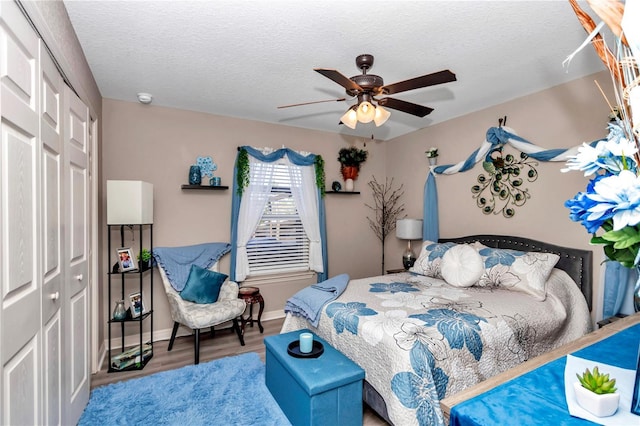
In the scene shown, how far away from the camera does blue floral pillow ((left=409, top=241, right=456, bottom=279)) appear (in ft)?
11.1

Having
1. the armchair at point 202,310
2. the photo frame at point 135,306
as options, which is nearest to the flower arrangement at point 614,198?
the armchair at point 202,310

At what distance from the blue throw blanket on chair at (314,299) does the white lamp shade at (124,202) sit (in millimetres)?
1616

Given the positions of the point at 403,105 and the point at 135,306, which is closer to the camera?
the point at 403,105

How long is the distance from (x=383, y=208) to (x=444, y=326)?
3.22m

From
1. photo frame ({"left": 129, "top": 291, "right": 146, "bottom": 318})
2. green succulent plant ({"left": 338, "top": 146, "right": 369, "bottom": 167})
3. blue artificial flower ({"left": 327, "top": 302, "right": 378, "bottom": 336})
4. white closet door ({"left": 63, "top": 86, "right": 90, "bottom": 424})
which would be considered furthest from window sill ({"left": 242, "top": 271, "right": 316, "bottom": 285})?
white closet door ({"left": 63, "top": 86, "right": 90, "bottom": 424})

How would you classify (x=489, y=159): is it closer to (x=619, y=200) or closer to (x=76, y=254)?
(x=619, y=200)

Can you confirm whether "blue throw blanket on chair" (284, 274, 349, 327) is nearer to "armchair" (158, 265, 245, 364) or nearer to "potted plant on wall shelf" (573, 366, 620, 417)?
"armchair" (158, 265, 245, 364)

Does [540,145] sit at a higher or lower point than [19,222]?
higher

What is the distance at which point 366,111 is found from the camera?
2.22 metres

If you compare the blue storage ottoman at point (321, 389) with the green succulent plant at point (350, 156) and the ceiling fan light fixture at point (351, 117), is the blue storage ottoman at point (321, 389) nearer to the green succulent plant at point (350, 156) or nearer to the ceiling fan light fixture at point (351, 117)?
the ceiling fan light fixture at point (351, 117)

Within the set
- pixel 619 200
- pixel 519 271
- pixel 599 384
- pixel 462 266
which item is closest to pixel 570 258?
pixel 519 271

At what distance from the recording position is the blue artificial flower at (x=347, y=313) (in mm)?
2232

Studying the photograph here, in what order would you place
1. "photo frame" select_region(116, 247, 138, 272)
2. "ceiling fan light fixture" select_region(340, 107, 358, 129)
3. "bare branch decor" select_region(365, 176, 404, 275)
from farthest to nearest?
1. "bare branch decor" select_region(365, 176, 404, 275)
2. "photo frame" select_region(116, 247, 138, 272)
3. "ceiling fan light fixture" select_region(340, 107, 358, 129)

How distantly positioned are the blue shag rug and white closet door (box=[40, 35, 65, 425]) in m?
0.59
